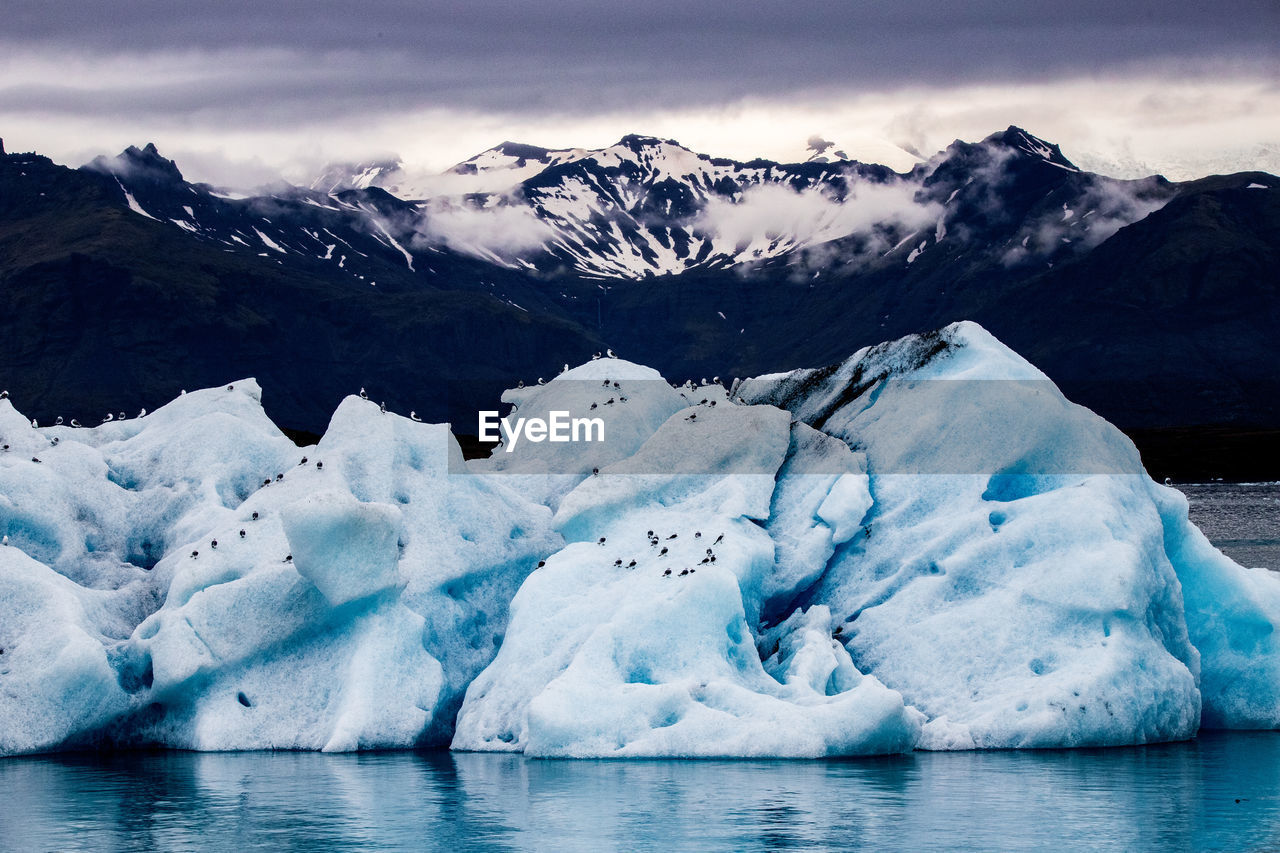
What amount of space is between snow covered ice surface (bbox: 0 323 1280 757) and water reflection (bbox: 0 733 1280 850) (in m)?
0.92

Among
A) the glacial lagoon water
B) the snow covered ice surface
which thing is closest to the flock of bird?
the snow covered ice surface

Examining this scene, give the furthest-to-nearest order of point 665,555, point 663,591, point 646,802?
point 665,555, point 663,591, point 646,802

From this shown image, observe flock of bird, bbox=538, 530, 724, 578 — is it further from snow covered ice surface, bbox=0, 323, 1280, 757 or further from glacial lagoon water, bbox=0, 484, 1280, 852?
glacial lagoon water, bbox=0, 484, 1280, 852

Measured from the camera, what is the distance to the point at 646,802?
23.6 m

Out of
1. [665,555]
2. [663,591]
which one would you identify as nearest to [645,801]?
[663,591]

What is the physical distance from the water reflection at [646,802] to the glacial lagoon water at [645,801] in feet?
0.15

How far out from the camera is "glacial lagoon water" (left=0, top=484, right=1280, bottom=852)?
20859 mm

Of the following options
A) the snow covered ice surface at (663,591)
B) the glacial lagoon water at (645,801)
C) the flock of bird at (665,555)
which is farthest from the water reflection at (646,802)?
the flock of bird at (665,555)

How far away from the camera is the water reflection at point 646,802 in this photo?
2089 cm

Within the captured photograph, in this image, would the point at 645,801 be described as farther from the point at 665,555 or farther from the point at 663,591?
the point at 665,555

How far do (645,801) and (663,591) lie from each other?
6180 mm

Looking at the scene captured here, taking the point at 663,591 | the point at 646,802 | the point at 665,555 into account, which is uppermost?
the point at 665,555

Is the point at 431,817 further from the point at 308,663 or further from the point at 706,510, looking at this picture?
the point at 706,510

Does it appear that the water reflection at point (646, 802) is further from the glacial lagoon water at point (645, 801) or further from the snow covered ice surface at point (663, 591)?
the snow covered ice surface at point (663, 591)
